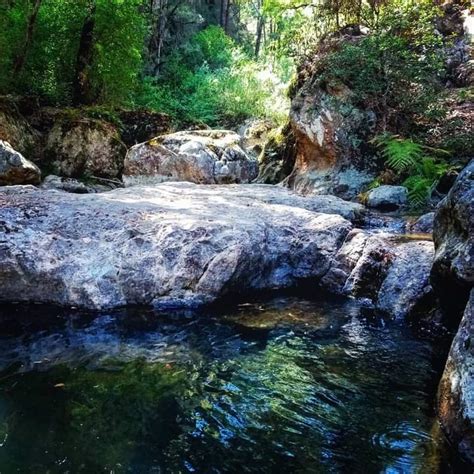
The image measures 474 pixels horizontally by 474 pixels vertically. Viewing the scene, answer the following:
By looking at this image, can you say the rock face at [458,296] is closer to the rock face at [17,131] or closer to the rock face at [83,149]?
the rock face at [83,149]

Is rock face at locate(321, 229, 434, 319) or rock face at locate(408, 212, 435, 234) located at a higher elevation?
rock face at locate(408, 212, 435, 234)

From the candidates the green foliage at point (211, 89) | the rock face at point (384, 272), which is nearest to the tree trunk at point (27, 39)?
the green foliage at point (211, 89)

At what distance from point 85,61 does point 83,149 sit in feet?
9.21

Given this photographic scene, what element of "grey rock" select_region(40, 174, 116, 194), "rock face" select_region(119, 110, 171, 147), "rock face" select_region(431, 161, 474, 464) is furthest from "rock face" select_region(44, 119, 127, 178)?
"rock face" select_region(431, 161, 474, 464)

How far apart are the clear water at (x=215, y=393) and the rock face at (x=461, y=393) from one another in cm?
12

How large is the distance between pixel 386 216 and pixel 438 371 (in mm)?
4607

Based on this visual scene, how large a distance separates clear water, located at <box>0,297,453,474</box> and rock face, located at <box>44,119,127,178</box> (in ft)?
23.3

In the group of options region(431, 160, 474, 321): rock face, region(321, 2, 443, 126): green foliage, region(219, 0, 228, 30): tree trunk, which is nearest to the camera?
region(431, 160, 474, 321): rock face

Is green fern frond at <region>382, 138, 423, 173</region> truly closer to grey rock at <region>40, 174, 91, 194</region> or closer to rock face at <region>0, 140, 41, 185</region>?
grey rock at <region>40, 174, 91, 194</region>

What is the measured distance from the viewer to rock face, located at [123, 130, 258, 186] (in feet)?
36.9

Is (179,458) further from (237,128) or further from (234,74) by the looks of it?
(234,74)

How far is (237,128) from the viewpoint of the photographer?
2038 centimetres

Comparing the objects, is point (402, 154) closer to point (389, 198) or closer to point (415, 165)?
point (415, 165)

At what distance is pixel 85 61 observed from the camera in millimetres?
12711
